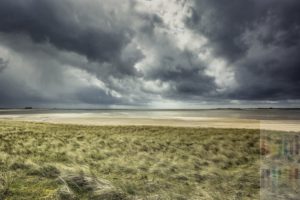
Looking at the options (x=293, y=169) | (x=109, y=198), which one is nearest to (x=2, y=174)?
(x=109, y=198)

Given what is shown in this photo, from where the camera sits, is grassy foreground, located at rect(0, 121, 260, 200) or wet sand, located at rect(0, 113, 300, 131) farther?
wet sand, located at rect(0, 113, 300, 131)

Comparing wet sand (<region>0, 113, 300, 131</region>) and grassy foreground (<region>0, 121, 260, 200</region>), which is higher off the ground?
wet sand (<region>0, 113, 300, 131</region>)

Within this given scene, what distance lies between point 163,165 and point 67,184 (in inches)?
181

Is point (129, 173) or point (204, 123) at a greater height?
point (204, 123)

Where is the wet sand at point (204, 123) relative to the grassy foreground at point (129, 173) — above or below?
above

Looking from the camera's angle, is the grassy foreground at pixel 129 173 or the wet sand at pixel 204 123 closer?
the grassy foreground at pixel 129 173

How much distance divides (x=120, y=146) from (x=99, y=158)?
3.51m

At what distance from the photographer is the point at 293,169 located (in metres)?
10.7

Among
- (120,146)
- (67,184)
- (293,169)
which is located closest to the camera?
A: (67,184)

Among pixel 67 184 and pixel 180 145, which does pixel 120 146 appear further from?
pixel 67 184

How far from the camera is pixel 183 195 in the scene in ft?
23.8

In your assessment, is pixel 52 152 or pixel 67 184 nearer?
pixel 67 184

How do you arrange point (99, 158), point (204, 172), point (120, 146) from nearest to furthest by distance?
point (204, 172), point (99, 158), point (120, 146)

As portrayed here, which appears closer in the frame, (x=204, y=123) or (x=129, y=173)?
Result: (x=129, y=173)
